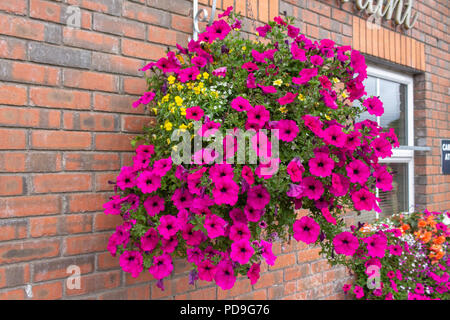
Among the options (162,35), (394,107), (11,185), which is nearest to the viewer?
(11,185)

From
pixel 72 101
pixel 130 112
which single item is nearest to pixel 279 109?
pixel 130 112

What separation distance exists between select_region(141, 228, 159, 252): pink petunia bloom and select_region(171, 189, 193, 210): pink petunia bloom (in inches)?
5.5

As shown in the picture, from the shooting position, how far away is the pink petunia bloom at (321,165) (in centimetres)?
128

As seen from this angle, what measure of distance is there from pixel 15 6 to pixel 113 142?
678 mm

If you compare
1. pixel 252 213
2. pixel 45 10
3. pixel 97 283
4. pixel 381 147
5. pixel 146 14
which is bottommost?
pixel 97 283

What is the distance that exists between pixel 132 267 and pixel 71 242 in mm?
423

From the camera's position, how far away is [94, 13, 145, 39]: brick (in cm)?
177

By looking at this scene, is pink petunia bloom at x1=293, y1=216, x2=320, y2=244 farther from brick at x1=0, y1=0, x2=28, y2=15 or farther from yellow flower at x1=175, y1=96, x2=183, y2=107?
brick at x1=0, y1=0, x2=28, y2=15

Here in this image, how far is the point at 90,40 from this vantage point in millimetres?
1744

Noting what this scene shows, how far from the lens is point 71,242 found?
168 centimetres

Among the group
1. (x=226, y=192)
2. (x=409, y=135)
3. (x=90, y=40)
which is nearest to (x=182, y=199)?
(x=226, y=192)

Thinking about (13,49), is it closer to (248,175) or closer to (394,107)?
(248,175)

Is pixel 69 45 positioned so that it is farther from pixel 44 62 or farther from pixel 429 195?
pixel 429 195

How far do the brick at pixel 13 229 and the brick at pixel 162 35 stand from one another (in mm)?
1050
